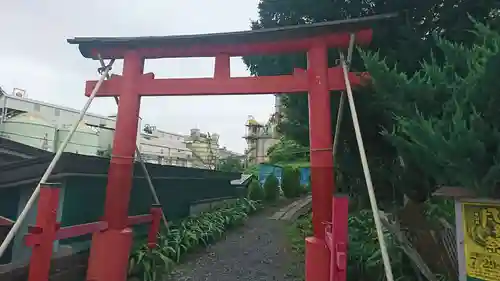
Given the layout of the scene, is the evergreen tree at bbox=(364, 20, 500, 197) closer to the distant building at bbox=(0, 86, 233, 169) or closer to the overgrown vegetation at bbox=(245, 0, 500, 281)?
the overgrown vegetation at bbox=(245, 0, 500, 281)

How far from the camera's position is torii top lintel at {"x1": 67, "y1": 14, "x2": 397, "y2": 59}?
395 cm

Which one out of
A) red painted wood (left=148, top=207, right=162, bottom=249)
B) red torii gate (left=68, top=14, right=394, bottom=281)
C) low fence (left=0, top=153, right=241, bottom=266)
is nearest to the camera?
red torii gate (left=68, top=14, right=394, bottom=281)

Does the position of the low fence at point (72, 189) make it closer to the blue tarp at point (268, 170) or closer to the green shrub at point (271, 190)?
the green shrub at point (271, 190)

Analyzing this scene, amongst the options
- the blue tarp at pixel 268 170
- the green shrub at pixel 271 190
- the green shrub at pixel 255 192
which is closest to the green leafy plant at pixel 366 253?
the green shrub at pixel 255 192

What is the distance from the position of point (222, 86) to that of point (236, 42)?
54cm

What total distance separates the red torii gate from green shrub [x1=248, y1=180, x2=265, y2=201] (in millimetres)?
8526

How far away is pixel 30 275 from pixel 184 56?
2.85m

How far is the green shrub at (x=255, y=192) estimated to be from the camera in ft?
41.5

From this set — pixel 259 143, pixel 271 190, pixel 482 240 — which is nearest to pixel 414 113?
pixel 482 240

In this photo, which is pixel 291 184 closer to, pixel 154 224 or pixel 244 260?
pixel 244 260

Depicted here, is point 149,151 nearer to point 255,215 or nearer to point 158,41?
point 255,215

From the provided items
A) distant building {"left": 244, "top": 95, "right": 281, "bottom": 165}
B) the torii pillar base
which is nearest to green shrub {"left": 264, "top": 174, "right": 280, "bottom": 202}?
the torii pillar base

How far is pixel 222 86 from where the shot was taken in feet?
14.1

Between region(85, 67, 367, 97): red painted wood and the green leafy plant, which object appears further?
region(85, 67, 367, 97): red painted wood
